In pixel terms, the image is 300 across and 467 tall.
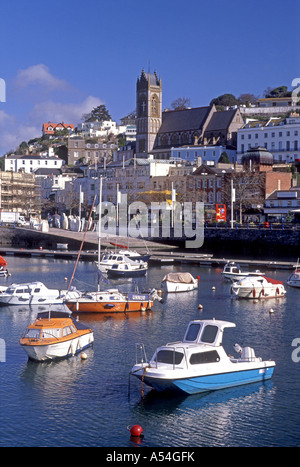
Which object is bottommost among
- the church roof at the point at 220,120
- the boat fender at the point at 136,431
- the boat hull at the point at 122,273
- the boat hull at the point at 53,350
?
the boat fender at the point at 136,431

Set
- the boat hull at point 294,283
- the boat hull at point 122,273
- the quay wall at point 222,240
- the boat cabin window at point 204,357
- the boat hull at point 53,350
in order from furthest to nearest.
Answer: the quay wall at point 222,240
the boat hull at point 122,273
the boat hull at point 294,283
the boat hull at point 53,350
the boat cabin window at point 204,357

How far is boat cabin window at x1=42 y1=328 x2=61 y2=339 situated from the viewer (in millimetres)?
32500

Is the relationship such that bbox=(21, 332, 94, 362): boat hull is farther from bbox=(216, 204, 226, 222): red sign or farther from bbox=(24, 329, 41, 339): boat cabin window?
bbox=(216, 204, 226, 222): red sign

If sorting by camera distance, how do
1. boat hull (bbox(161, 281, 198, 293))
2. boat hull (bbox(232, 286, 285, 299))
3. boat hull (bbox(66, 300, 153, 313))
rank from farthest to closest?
boat hull (bbox(161, 281, 198, 293))
boat hull (bbox(232, 286, 285, 299))
boat hull (bbox(66, 300, 153, 313))

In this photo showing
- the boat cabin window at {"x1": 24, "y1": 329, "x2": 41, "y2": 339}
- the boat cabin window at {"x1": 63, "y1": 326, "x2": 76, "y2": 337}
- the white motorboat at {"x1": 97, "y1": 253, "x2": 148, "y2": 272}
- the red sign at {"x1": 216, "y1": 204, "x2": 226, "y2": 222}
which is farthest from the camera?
the red sign at {"x1": 216, "y1": 204, "x2": 226, "y2": 222}

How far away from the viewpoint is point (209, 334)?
94.8ft

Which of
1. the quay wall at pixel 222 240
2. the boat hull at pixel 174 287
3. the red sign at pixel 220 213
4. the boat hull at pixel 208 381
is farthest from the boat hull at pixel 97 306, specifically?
the red sign at pixel 220 213

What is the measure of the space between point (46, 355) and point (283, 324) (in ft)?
55.2

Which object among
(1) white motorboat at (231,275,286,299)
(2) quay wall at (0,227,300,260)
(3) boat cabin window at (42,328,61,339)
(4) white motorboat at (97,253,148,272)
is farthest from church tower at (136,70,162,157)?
(3) boat cabin window at (42,328,61,339)

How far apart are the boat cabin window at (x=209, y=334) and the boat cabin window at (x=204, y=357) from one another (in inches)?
28.3

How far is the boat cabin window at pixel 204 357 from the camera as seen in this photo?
27344 millimetres

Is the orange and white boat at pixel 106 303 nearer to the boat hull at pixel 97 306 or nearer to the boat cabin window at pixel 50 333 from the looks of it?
the boat hull at pixel 97 306

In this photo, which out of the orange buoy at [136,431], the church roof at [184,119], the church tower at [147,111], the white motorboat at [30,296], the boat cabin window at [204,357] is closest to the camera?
the orange buoy at [136,431]

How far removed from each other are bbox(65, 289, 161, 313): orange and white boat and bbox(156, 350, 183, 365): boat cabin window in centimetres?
1714
